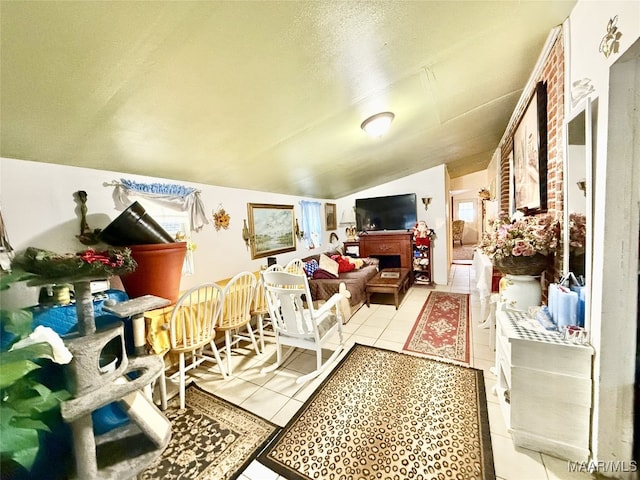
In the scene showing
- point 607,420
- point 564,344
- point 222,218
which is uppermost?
point 222,218

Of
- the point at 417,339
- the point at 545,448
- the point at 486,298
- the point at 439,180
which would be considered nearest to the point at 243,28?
the point at 545,448

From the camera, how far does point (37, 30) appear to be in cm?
92

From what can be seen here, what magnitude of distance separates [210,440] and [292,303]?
1027 millimetres

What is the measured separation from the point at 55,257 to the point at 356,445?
1.76 meters

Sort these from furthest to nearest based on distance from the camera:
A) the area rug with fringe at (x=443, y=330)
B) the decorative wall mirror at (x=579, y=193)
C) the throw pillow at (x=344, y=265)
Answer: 1. the throw pillow at (x=344, y=265)
2. the area rug with fringe at (x=443, y=330)
3. the decorative wall mirror at (x=579, y=193)

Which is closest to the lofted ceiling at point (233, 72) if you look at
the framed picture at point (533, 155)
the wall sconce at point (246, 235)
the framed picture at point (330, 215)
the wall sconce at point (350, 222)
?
the framed picture at point (533, 155)

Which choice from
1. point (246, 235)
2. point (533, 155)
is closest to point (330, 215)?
point (246, 235)

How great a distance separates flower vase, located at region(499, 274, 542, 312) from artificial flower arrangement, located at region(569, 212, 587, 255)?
0.36m

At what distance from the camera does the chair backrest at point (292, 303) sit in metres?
2.01

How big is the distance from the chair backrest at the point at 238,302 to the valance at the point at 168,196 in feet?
3.18

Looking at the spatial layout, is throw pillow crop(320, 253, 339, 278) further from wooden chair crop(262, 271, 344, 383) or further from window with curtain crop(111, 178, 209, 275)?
window with curtain crop(111, 178, 209, 275)

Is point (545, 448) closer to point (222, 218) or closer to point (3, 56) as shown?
point (3, 56)

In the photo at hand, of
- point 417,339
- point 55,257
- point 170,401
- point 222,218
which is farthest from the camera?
point 222,218

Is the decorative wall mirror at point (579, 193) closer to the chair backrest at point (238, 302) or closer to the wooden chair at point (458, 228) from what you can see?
the chair backrest at point (238, 302)
